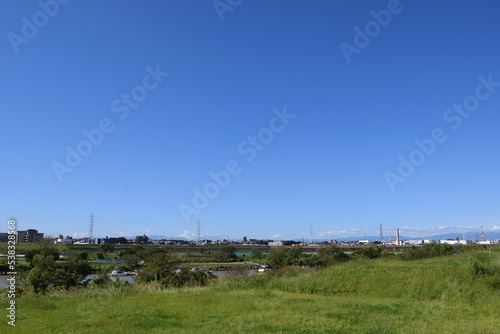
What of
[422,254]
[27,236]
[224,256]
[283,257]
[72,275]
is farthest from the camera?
[27,236]

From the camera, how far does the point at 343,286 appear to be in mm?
19828

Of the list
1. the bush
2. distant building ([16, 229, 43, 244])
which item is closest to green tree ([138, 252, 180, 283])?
the bush

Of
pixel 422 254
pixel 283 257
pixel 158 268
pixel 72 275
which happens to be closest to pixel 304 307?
pixel 158 268

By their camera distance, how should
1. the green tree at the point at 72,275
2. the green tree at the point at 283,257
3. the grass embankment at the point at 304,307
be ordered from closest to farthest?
the grass embankment at the point at 304,307
the green tree at the point at 72,275
the green tree at the point at 283,257

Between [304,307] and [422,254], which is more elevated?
[304,307]

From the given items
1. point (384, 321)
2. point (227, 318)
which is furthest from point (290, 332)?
point (384, 321)

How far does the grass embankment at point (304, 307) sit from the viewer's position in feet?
36.2

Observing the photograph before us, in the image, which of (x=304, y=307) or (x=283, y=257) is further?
(x=283, y=257)

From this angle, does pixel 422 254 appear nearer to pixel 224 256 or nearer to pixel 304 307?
pixel 304 307

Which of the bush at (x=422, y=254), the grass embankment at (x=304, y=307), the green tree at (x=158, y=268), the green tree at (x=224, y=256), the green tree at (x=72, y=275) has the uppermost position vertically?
the grass embankment at (x=304, y=307)

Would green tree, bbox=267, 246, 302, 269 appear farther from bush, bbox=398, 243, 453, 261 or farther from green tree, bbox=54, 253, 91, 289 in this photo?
green tree, bbox=54, 253, 91, 289

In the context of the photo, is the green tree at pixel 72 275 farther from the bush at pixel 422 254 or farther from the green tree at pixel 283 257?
the green tree at pixel 283 257

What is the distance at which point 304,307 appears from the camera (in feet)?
46.4

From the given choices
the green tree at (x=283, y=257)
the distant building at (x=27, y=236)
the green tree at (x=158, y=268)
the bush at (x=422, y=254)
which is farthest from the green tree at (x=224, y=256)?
the green tree at (x=158, y=268)
